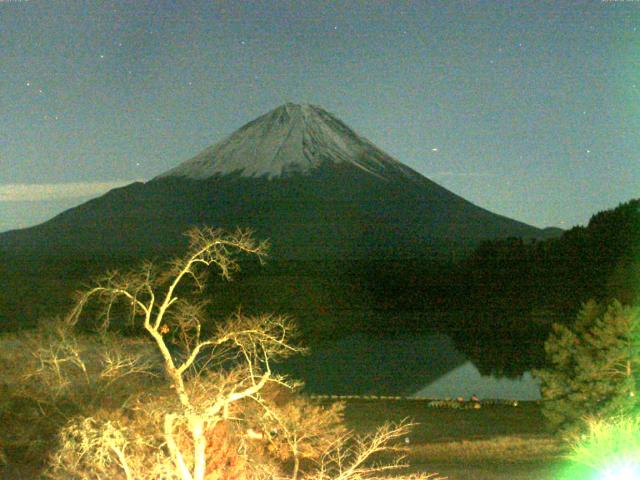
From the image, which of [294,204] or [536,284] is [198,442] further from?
[294,204]

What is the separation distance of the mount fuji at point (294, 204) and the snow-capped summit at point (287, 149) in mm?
134

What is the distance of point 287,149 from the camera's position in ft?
340

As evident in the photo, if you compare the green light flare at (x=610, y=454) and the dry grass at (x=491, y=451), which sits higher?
the green light flare at (x=610, y=454)

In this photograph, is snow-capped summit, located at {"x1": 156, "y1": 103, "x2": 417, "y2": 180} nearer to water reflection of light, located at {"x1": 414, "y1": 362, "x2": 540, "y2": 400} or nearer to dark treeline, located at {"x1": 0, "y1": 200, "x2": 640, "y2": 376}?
dark treeline, located at {"x1": 0, "y1": 200, "x2": 640, "y2": 376}

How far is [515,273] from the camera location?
175ft

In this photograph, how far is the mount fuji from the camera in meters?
88.9

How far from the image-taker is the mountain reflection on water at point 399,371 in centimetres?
3300

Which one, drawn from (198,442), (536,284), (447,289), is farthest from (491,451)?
(447,289)

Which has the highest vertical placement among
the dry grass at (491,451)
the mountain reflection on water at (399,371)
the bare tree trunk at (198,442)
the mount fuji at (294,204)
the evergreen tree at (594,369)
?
the mount fuji at (294,204)

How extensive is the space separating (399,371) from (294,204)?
58.7 metres

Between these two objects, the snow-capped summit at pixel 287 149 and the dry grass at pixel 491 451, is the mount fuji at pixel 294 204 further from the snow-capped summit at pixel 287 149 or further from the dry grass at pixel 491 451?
the dry grass at pixel 491 451

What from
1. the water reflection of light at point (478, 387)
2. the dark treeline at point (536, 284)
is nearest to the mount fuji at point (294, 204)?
the dark treeline at point (536, 284)

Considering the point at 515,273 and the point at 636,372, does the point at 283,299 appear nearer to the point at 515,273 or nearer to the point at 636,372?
the point at 515,273

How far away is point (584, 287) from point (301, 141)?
62.7m
